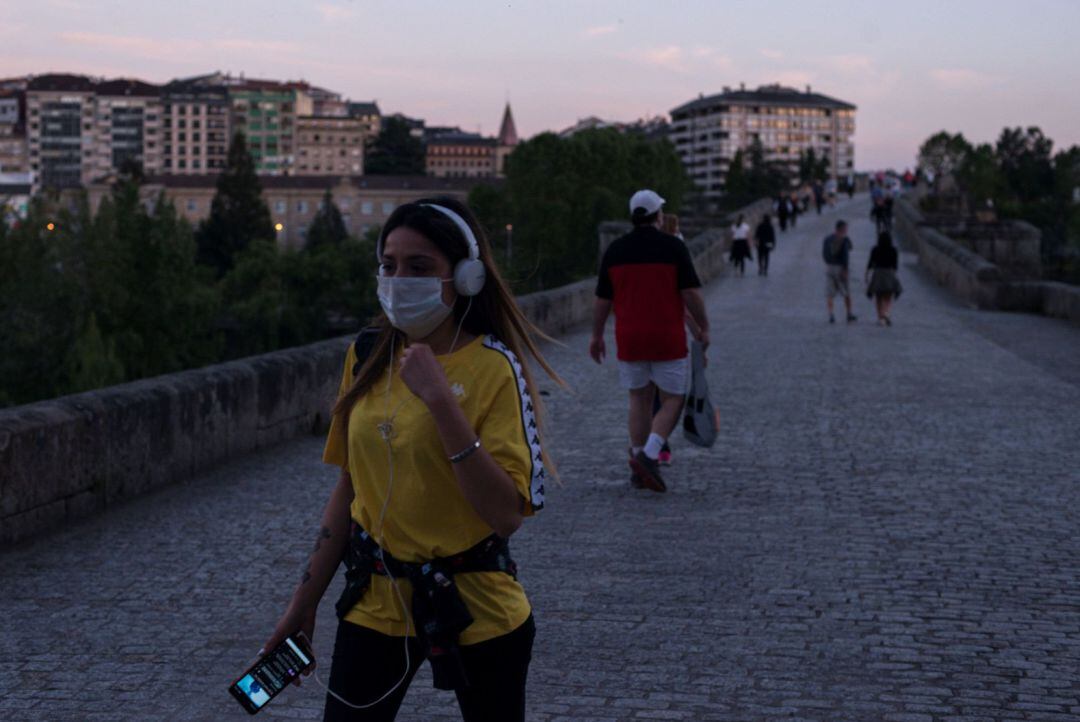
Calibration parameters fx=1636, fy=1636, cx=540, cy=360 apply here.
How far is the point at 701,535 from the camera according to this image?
26.3 feet

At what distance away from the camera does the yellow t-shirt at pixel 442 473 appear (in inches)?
120

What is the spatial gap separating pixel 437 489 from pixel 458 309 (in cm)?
36

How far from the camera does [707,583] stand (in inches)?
272

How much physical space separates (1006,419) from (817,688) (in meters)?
8.00

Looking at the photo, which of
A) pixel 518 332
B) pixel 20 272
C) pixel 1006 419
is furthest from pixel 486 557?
pixel 20 272

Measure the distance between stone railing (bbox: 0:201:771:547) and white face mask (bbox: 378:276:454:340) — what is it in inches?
Answer: 188

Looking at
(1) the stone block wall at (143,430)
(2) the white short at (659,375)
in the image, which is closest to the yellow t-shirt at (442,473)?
(1) the stone block wall at (143,430)

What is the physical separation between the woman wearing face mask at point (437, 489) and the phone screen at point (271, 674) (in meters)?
0.10

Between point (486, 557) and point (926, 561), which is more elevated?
point (486, 557)

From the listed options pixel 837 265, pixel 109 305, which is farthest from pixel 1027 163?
pixel 837 265

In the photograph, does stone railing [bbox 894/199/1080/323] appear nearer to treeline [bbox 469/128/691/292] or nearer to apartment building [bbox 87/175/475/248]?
treeline [bbox 469/128/691/292]

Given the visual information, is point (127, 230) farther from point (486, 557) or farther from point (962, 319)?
point (486, 557)

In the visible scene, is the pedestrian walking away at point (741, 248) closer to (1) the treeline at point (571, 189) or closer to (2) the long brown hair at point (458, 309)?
(2) the long brown hair at point (458, 309)

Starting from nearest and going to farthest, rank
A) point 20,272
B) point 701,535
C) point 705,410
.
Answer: point 701,535
point 705,410
point 20,272
